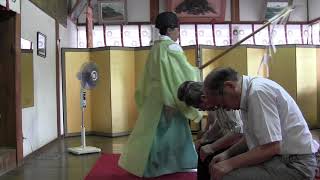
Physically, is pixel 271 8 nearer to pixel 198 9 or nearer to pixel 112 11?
pixel 198 9

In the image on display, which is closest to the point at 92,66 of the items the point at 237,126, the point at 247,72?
the point at 247,72

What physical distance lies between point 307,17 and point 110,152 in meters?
6.06

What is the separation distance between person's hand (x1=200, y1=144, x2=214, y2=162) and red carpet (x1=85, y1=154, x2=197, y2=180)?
1.20 metres

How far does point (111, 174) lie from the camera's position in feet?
12.6

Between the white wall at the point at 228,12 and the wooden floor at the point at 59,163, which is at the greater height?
the white wall at the point at 228,12

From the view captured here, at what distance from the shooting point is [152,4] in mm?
9031

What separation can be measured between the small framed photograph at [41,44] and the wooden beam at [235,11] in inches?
183

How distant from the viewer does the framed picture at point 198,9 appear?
8.91 metres

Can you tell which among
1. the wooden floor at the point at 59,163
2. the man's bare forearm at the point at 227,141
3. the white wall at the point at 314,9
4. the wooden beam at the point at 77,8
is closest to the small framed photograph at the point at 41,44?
the wooden floor at the point at 59,163

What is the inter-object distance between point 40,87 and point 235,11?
16.6 ft

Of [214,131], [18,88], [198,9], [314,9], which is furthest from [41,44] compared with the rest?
[314,9]

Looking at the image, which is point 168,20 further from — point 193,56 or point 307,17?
point 307,17

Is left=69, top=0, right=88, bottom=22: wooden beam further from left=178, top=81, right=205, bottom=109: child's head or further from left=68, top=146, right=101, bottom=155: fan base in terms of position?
left=178, top=81, right=205, bottom=109: child's head

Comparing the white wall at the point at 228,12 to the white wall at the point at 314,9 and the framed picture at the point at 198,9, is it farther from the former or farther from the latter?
the white wall at the point at 314,9
